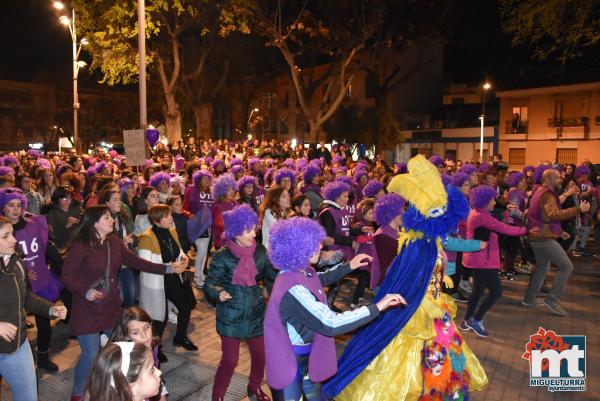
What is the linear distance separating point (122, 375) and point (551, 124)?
40.4 metres

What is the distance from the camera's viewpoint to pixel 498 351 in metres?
6.37

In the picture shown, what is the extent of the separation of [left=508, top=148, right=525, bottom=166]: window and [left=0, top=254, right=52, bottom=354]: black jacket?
134ft

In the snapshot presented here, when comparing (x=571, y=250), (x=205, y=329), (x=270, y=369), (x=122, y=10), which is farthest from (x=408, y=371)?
(x=122, y=10)

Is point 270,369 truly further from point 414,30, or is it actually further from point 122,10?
point 414,30

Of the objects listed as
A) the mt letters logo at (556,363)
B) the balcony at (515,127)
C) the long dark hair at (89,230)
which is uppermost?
the balcony at (515,127)

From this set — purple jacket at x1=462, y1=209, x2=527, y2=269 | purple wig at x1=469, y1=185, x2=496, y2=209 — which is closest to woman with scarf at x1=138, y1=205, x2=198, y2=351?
purple jacket at x1=462, y1=209, x2=527, y2=269

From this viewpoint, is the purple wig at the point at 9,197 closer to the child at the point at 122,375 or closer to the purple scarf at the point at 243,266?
the purple scarf at the point at 243,266

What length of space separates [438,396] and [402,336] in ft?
1.81

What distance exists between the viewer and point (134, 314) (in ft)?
12.0

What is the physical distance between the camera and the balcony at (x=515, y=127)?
130 feet

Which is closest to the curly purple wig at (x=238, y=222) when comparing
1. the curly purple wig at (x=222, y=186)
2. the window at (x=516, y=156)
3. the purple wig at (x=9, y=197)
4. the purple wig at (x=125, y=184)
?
the purple wig at (x=9, y=197)

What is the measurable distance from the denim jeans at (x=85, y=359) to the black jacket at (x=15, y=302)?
25.9 inches

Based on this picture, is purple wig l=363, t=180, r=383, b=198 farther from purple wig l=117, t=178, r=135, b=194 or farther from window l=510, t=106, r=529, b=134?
window l=510, t=106, r=529, b=134

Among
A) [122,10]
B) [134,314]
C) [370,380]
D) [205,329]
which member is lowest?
[205,329]
